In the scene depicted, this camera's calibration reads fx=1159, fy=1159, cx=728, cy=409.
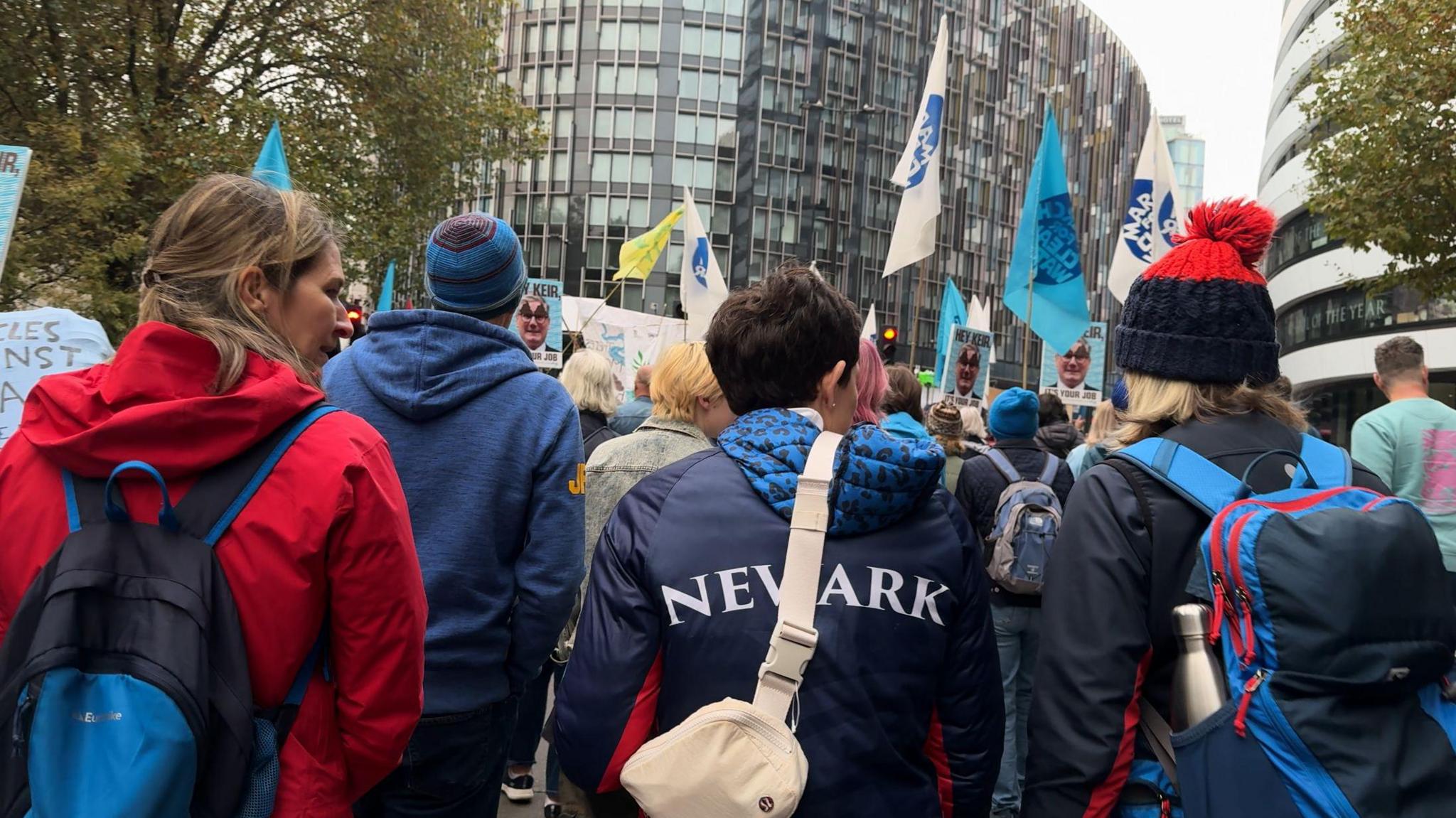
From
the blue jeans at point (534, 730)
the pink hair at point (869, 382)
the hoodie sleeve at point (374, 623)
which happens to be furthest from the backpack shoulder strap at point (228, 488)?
the blue jeans at point (534, 730)

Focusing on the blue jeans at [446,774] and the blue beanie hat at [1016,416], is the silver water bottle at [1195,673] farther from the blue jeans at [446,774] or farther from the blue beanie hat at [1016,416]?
the blue beanie hat at [1016,416]

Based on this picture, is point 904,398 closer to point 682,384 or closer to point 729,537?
point 682,384

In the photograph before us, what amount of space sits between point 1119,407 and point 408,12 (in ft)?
64.8

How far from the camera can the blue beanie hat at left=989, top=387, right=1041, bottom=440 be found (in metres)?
5.83

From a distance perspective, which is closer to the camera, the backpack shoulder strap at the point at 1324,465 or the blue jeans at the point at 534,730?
the backpack shoulder strap at the point at 1324,465

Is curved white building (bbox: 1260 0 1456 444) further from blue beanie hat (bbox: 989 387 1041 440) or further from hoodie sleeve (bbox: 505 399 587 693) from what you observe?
hoodie sleeve (bbox: 505 399 587 693)

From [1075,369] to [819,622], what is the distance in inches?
387

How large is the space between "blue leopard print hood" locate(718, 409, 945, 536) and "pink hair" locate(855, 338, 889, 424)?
68.8 inches

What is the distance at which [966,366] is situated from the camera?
457 inches

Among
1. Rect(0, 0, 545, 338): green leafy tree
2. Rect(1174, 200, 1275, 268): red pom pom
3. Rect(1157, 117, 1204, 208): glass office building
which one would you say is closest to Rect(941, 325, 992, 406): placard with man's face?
Rect(1174, 200, 1275, 268): red pom pom

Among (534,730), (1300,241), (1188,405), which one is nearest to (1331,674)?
(1188,405)

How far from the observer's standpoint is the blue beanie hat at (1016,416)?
19.1 ft

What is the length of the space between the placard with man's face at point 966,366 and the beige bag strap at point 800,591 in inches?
385

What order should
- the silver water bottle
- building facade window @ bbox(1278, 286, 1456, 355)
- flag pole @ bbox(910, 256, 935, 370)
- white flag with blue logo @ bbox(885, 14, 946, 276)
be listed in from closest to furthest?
1. the silver water bottle
2. flag pole @ bbox(910, 256, 935, 370)
3. white flag with blue logo @ bbox(885, 14, 946, 276)
4. building facade window @ bbox(1278, 286, 1456, 355)
